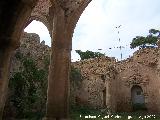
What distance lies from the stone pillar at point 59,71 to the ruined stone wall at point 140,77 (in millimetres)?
16266

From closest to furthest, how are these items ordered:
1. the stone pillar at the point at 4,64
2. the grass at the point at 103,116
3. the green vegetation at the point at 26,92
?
1. the stone pillar at the point at 4,64
2. the green vegetation at the point at 26,92
3. the grass at the point at 103,116

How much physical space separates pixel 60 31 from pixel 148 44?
3162 cm

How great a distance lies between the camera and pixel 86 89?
2400 cm

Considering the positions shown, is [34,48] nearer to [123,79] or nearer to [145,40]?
[123,79]

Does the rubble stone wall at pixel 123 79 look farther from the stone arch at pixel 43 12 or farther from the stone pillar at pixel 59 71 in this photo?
the stone pillar at pixel 59 71

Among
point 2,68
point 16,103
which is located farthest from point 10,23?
point 16,103

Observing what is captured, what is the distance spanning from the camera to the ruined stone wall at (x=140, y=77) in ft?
74.7

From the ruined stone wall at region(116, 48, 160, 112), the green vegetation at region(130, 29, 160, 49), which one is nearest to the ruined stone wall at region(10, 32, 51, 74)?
the ruined stone wall at region(116, 48, 160, 112)

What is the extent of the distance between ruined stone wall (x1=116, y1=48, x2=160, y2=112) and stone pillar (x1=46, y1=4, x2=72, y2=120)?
1627cm

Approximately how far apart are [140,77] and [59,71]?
17.3m

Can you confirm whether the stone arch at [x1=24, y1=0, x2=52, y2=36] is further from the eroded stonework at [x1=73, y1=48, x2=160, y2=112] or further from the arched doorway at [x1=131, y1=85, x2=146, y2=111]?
the arched doorway at [x1=131, y1=85, x2=146, y2=111]

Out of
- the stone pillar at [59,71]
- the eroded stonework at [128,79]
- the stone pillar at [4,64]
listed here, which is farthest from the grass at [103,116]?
the stone pillar at [4,64]

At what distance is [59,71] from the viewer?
23.6ft

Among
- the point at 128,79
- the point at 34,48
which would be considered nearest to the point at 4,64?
the point at 34,48
